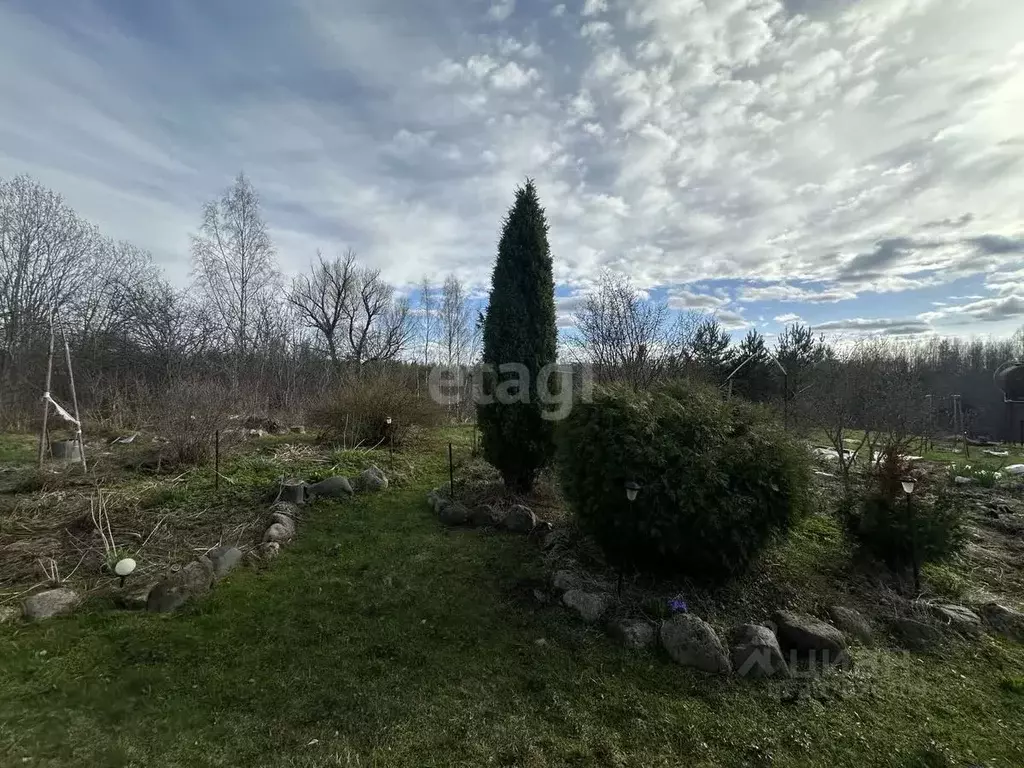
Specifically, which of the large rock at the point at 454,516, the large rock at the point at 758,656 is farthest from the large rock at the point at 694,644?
the large rock at the point at 454,516

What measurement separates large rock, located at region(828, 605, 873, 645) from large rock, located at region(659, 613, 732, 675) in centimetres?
103

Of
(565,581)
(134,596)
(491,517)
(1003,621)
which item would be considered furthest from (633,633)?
(134,596)

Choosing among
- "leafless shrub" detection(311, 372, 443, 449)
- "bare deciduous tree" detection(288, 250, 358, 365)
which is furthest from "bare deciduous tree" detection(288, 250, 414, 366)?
"leafless shrub" detection(311, 372, 443, 449)

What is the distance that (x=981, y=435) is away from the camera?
1736 cm

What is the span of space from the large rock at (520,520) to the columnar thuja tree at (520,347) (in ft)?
2.89

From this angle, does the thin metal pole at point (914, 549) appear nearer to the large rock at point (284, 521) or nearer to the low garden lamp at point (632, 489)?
the low garden lamp at point (632, 489)

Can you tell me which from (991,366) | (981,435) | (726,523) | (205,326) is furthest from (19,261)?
(991,366)

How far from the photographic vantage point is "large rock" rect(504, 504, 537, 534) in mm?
4668

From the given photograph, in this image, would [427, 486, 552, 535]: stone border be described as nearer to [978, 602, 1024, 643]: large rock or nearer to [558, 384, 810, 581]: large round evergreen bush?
[558, 384, 810, 581]: large round evergreen bush

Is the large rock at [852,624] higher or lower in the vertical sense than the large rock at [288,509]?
lower

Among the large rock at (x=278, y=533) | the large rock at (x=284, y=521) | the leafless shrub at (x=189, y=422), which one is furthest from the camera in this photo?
the leafless shrub at (x=189, y=422)

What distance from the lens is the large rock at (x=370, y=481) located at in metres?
5.97

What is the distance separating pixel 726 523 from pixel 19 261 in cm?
1878

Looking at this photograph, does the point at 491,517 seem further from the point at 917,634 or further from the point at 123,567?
the point at 917,634
